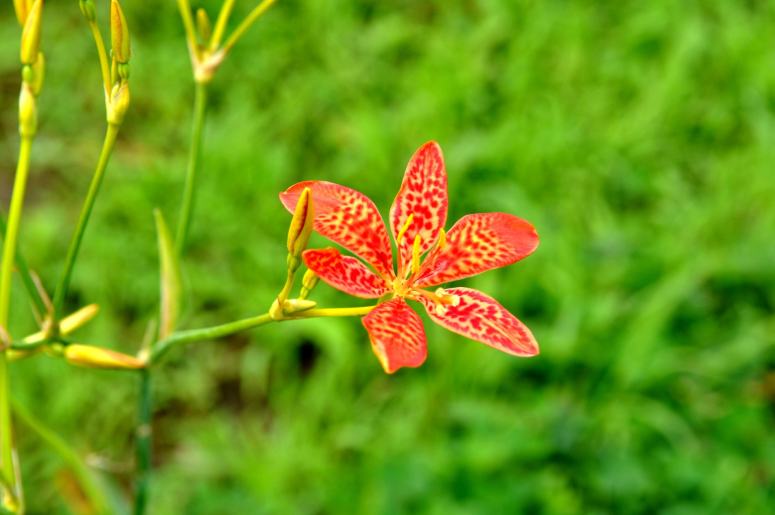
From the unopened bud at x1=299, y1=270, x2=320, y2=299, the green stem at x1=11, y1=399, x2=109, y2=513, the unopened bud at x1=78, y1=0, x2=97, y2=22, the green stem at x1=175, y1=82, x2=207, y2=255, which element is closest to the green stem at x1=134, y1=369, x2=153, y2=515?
the green stem at x1=11, y1=399, x2=109, y2=513

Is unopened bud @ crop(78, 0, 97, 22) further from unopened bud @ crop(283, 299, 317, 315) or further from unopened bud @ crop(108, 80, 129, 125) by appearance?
unopened bud @ crop(283, 299, 317, 315)

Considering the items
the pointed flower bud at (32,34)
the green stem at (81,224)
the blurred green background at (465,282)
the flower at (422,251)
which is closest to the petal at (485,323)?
the flower at (422,251)

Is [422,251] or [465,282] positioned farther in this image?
[465,282]

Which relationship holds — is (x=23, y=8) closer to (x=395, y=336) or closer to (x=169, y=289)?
(x=169, y=289)

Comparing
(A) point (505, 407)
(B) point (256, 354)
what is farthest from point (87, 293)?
(A) point (505, 407)

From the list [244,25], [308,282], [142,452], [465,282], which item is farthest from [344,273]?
[465,282]

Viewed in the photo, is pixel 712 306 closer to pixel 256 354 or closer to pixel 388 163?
pixel 388 163

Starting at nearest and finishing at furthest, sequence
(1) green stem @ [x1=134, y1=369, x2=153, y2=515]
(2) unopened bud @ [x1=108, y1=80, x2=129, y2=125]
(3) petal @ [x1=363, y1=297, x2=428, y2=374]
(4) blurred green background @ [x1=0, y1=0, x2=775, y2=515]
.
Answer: (3) petal @ [x1=363, y1=297, x2=428, y2=374] → (2) unopened bud @ [x1=108, y1=80, x2=129, y2=125] → (1) green stem @ [x1=134, y1=369, x2=153, y2=515] → (4) blurred green background @ [x1=0, y1=0, x2=775, y2=515]
